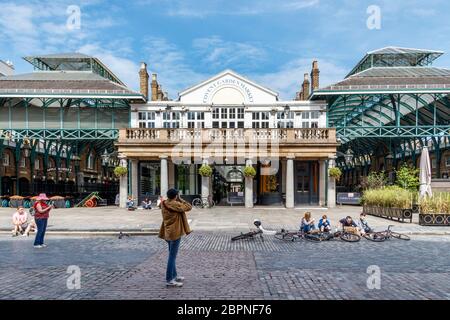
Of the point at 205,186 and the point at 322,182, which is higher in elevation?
the point at 322,182

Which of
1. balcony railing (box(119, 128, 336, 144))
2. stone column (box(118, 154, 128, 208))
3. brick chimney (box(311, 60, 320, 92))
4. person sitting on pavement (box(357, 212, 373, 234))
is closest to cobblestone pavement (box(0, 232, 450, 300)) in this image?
person sitting on pavement (box(357, 212, 373, 234))

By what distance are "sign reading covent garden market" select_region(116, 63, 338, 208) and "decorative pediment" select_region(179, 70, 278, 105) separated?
3.3 inches

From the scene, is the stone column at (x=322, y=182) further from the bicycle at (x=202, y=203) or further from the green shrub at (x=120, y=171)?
the green shrub at (x=120, y=171)

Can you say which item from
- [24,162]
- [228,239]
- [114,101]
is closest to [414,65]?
[114,101]

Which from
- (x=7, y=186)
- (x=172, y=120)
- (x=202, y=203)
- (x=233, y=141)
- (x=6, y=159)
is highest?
(x=172, y=120)

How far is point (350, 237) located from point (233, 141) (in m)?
15.2

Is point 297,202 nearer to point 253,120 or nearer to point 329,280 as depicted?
point 253,120

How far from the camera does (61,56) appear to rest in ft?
121

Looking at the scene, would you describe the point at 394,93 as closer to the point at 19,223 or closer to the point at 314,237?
the point at 314,237

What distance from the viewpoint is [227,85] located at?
2912cm

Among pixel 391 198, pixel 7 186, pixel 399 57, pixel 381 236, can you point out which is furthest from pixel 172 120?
pixel 399 57

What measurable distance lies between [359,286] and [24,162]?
1685 inches

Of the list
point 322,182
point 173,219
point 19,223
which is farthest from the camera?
point 322,182

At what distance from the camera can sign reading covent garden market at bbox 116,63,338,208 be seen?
86.9ft
